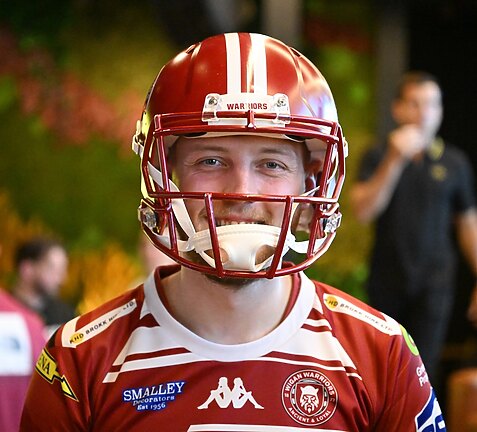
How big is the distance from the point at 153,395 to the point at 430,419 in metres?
0.45

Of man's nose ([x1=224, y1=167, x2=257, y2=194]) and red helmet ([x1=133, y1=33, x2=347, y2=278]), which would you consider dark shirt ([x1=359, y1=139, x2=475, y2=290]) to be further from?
man's nose ([x1=224, y1=167, x2=257, y2=194])

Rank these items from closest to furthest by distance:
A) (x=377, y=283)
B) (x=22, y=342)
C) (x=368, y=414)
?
(x=368, y=414) → (x=22, y=342) → (x=377, y=283)

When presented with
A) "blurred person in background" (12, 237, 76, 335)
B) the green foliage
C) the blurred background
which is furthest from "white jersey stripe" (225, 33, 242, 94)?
the green foliage

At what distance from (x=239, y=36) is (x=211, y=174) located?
244 millimetres

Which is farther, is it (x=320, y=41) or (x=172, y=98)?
(x=320, y=41)

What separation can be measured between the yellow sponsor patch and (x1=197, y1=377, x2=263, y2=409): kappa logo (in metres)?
0.21

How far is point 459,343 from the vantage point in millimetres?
7301

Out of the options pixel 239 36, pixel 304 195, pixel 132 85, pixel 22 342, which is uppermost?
pixel 132 85

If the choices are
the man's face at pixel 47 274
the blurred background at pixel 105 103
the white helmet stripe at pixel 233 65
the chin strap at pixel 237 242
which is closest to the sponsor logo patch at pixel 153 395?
the chin strap at pixel 237 242

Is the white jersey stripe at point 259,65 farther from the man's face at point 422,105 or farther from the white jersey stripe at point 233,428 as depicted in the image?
the man's face at point 422,105

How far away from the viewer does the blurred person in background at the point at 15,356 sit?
255 centimetres

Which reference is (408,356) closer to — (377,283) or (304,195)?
(304,195)

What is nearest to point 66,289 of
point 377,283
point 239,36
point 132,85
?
point 132,85

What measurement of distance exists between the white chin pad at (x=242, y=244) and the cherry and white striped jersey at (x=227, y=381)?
143mm
